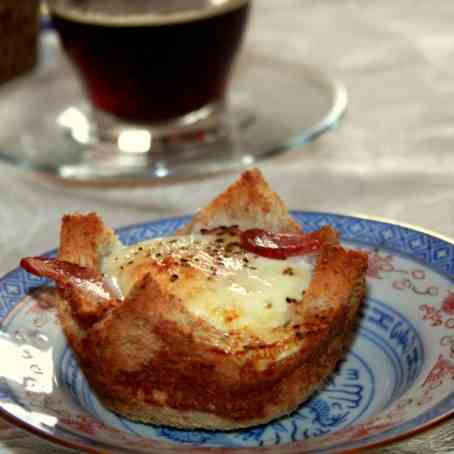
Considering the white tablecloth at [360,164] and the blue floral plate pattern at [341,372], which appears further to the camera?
the white tablecloth at [360,164]

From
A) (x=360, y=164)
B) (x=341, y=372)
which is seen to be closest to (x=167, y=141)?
(x=360, y=164)

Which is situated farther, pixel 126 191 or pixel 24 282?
pixel 126 191

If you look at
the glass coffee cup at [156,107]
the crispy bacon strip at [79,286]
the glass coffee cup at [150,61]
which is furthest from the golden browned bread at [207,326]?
the glass coffee cup at [150,61]

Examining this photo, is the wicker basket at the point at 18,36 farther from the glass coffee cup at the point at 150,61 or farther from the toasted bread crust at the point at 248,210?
the toasted bread crust at the point at 248,210

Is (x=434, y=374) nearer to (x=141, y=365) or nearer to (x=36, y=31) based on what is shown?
(x=141, y=365)

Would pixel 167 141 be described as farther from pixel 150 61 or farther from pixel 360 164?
pixel 360 164

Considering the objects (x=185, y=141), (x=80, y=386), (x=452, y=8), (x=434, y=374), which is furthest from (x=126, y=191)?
(x=452, y=8)
